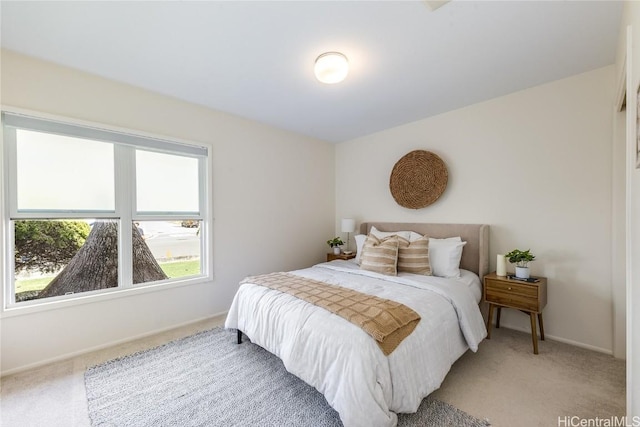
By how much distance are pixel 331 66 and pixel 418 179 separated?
77.4 inches

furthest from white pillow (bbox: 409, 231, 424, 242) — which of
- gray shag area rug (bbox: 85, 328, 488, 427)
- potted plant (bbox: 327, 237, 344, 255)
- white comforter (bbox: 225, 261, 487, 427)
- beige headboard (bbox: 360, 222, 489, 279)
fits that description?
gray shag area rug (bbox: 85, 328, 488, 427)

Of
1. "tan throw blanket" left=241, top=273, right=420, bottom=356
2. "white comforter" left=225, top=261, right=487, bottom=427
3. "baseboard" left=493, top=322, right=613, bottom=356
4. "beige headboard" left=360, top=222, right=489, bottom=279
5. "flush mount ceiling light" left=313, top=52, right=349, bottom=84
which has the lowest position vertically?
"baseboard" left=493, top=322, right=613, bottom=356

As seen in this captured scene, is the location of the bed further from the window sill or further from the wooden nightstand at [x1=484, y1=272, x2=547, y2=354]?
the window sill

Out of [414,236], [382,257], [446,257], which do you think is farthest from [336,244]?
[446,257]

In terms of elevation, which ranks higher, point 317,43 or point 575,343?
point 317,43

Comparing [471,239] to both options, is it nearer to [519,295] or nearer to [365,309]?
[519,295]

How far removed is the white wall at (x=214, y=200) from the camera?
219cm

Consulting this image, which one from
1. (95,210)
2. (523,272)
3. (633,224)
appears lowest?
(523,272)

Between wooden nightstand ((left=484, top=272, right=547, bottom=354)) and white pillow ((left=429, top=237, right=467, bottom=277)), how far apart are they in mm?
296

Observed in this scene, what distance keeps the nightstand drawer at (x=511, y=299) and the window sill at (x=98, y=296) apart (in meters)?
3.01

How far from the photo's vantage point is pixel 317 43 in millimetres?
1973

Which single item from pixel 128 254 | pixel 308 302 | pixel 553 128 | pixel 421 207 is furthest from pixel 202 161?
pixel 553 128

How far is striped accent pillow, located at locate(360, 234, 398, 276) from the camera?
9.04 feet
